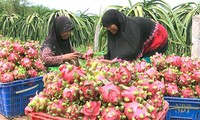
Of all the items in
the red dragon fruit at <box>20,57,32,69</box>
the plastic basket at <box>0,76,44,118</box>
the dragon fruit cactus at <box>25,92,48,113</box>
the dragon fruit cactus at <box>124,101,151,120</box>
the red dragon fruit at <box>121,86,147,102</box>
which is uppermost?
the red dragon fruit at <box>121,86,147,102</box>

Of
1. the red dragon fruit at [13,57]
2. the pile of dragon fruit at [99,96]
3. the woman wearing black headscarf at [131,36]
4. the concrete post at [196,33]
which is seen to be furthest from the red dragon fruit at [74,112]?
the concrete post at [196,33]

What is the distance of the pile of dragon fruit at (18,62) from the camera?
10.00 feet

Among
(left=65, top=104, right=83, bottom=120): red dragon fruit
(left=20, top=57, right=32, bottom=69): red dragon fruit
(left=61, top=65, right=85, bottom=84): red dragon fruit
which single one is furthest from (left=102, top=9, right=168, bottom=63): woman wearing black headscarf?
(left=65, top=104, right=83, bottom=120): red dragon fruit

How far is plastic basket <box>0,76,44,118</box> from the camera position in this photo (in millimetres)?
3042

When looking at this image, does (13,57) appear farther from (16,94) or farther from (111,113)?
(111,113)

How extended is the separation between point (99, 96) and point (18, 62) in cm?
193

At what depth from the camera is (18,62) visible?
125 inches

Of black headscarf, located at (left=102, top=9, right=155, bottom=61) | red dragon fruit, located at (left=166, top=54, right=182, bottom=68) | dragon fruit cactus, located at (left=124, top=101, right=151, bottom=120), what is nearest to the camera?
dragon fruit cactus, located at (left=124, top=101, right=151, bottom=120)

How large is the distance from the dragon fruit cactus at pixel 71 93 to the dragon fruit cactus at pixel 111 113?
16 cm

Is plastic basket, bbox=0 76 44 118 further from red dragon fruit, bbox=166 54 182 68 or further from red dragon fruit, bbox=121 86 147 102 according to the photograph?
red dragon fruit, bbox=121 86 147 102

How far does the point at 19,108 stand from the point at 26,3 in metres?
16.2

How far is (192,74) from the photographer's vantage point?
2.08 meters

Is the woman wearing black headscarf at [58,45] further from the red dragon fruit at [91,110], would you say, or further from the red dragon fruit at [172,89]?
the red dragon fruit at [91,110]

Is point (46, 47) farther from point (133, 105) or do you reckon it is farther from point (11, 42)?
point (133, 105)
